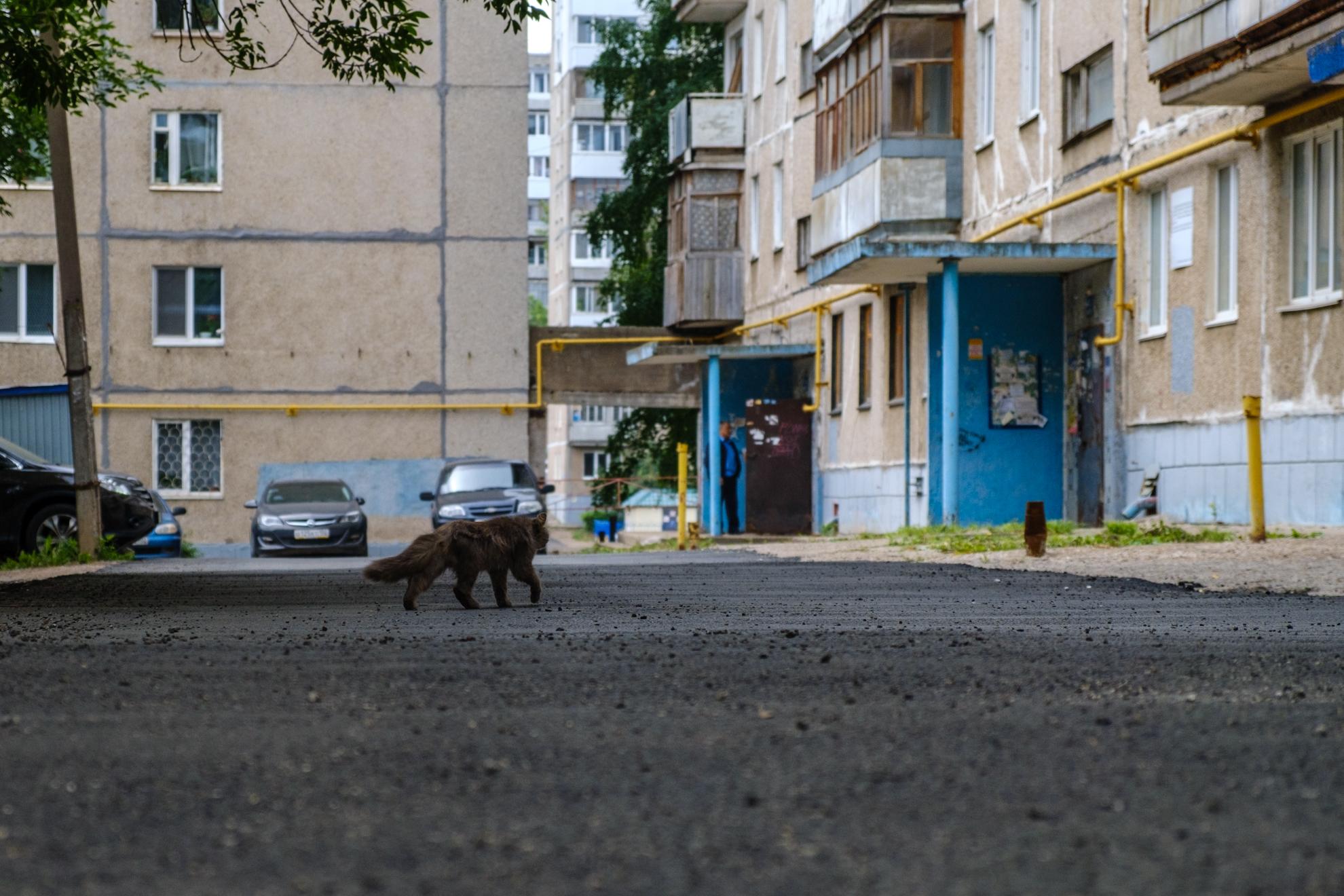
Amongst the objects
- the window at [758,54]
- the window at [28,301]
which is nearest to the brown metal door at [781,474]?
the window at [758,54]

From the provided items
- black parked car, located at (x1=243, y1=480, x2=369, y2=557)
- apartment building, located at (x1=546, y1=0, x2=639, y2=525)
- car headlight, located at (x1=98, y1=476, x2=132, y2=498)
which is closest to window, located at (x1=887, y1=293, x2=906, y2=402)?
black parked car, located at (x1=243, y1=480, x2=369, y2=557)

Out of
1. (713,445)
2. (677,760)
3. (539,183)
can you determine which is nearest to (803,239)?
(713,445)

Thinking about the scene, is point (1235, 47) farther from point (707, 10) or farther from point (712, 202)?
point (707, 10)

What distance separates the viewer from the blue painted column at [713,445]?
36.8 m

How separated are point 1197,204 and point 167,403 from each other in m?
22.8

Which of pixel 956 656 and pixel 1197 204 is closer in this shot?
pixel 956 656

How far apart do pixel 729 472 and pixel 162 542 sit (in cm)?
1007

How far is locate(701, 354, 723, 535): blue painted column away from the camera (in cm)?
3678

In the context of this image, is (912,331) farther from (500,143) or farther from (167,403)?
(167,403)

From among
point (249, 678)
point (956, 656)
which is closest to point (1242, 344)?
point (956, 656)

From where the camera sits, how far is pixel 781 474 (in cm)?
3619

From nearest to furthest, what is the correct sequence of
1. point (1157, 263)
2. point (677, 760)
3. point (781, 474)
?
point (677, 760) → point (1157, 263) → point (781, 474)

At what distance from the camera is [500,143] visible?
39406mm

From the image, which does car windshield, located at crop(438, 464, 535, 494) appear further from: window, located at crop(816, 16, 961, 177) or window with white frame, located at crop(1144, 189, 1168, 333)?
window with white frame, located at crop(1144, 189, 1168, 333)
